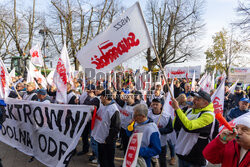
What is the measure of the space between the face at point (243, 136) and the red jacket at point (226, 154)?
9 centimetres

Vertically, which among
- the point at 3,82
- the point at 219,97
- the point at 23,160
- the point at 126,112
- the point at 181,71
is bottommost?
the point at 23,160

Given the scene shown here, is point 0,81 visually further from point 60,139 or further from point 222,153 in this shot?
point 222,153

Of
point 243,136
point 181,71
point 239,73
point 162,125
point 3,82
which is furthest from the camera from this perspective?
point 239,73

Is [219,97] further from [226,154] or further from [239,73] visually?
[239,73]

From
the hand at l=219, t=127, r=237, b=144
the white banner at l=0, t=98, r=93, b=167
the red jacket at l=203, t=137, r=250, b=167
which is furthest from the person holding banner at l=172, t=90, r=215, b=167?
the white banner at l=0, t=98, r=93, b=167

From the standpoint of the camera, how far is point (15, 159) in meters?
4.50

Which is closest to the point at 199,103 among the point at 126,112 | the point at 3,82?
the point at 126,112

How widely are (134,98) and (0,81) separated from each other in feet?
11.0

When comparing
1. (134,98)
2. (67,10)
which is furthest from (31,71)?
(67,10)

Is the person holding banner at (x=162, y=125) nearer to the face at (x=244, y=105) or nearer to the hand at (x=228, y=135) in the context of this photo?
the hand at (x=228, y=135)

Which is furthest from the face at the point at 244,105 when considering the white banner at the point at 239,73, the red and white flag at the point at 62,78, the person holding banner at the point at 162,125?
the white banner at the point at 239,73

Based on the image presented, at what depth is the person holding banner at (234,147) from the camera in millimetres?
1428

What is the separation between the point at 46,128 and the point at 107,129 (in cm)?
127

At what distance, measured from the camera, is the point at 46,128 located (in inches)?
140
